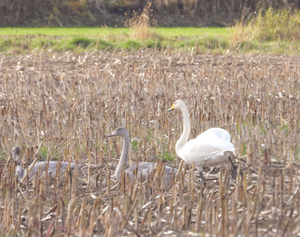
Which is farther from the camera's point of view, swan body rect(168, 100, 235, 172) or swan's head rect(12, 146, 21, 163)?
swan's head rect(12, 146, 21, 163)

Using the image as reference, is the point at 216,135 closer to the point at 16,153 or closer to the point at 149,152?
the point at 149,152

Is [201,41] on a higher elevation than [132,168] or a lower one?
lower

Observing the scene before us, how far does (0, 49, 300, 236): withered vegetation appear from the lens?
144 inches

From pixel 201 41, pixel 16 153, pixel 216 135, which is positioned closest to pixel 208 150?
pixel 216 135

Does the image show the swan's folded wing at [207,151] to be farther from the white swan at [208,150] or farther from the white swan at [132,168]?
the white swan at [132,168]

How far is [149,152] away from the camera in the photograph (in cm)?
566

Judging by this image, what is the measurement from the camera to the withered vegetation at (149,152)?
365 cm

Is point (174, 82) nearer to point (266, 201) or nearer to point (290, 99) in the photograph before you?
point (290, 99)

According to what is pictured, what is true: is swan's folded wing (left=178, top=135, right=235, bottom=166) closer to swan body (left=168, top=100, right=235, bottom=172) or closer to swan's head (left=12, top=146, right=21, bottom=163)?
swan body (left=168, top=100, right=235, bottom=172)

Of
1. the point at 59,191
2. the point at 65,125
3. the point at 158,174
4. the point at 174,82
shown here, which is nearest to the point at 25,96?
the point at 65,125

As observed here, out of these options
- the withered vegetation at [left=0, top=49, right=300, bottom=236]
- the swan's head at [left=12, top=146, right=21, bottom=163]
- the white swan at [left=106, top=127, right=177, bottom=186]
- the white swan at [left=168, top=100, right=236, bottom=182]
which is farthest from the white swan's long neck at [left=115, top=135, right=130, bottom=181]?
the swan's head at [left=12, top=146, right=21, bottom=163]

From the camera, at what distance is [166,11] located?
116 feet

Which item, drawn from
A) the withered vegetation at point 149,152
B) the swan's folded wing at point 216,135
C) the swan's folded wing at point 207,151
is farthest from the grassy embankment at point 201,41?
the swan's folded wing at point 207,151

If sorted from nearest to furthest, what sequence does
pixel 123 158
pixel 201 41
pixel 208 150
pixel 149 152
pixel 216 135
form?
pixel 208 150
pixel 123 158
pixel 216 135
pixel 149 152
pixel 201 41
